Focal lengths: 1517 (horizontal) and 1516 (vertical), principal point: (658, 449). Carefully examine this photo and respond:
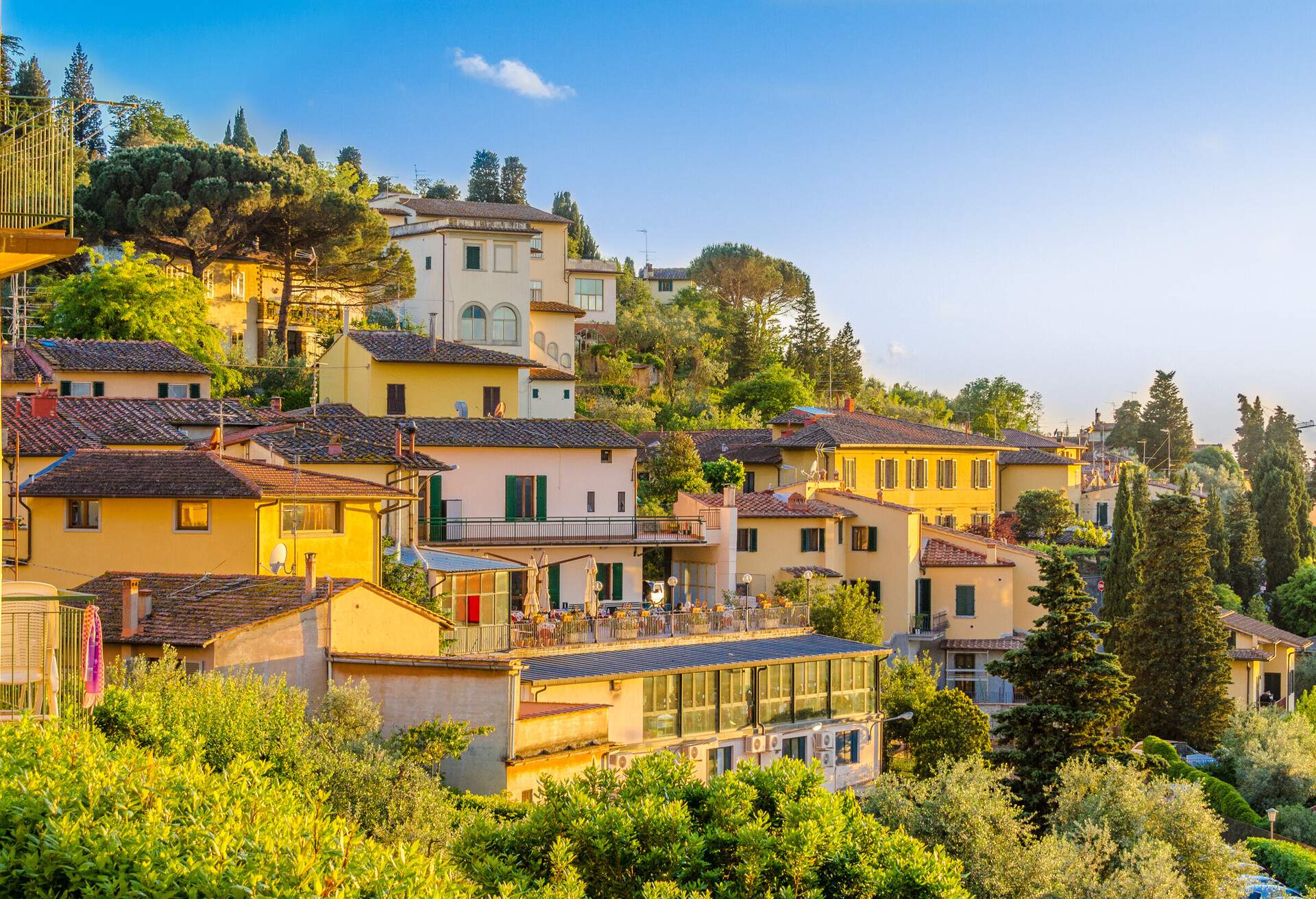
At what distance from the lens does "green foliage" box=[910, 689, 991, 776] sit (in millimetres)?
37250

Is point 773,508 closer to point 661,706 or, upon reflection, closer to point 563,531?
point 563,531

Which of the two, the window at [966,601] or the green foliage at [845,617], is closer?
the green foliage at [845,617]

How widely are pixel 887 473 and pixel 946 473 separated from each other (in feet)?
12.9

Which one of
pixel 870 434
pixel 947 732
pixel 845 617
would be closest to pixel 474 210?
pixel 870 434

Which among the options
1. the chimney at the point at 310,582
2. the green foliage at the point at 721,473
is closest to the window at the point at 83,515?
the chimney at the point at 310,582

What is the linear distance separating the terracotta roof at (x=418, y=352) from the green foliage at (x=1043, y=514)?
25345 mm

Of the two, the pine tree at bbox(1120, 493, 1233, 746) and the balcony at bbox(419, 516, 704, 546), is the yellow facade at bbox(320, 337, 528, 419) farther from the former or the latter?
the pine tree at bbox(1120, 493, 1233, 746)

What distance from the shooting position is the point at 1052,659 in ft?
114

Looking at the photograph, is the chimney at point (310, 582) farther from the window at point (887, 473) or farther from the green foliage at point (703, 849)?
the window at point (887, 473)

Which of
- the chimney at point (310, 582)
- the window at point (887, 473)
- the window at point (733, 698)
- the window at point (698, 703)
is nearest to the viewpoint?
the chimney at point (310, 582)

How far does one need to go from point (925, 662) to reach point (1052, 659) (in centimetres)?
871

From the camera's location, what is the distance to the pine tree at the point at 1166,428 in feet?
342

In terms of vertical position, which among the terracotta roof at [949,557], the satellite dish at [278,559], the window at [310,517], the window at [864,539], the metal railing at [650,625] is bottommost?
the metal railing at [650,625]

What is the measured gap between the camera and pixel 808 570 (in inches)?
1805
